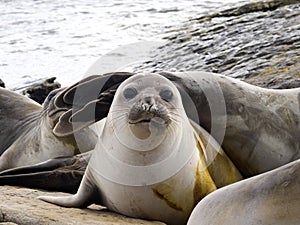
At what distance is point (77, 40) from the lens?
54.9 ft

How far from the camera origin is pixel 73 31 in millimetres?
18281

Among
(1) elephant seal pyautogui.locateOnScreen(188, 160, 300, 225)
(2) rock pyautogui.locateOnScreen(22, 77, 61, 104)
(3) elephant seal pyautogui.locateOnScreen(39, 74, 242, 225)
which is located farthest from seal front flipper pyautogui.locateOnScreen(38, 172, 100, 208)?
(2) rock pyautogui.locateOnScreen(22, 77, 61, 104)

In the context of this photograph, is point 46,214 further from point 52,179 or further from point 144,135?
point 52,179

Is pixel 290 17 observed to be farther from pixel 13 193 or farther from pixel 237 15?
pixel 13 193

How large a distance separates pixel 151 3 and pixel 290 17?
11.5 m

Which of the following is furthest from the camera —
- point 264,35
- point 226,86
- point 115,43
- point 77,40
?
point 77,40

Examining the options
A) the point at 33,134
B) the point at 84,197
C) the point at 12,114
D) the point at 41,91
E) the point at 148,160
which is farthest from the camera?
the point at 41,91

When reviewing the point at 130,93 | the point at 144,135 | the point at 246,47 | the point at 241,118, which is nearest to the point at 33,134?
the point at 241,118

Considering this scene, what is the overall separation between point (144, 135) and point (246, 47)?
525 cm

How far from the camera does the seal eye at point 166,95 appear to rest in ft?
13.5

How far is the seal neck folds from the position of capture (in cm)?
391

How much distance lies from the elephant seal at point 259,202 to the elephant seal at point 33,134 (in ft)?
5.23

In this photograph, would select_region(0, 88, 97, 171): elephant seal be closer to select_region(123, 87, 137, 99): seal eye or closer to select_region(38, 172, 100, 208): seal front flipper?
select_region(38, 172, 100, 208): seal front flipper

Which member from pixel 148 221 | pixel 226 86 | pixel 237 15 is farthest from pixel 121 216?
pixel 237 15
